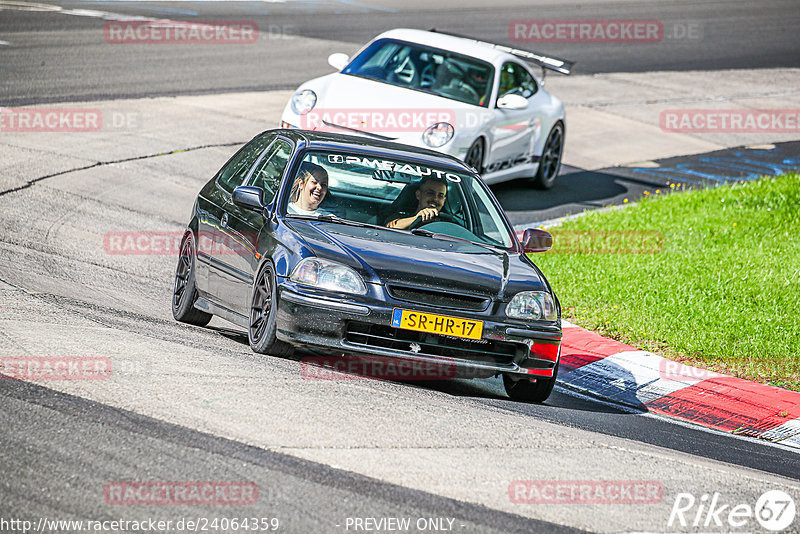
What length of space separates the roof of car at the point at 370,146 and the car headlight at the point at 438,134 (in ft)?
13.2

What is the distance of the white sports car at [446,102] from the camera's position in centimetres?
1305

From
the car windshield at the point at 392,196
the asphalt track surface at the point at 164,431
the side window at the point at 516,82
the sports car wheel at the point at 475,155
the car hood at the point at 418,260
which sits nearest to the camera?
the asphalt track surface at the point at 164,431

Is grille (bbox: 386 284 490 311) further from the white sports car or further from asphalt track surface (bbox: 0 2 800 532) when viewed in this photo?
the white sports car

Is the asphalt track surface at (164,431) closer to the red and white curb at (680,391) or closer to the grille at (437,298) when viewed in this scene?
the red and white curb at (680,391)

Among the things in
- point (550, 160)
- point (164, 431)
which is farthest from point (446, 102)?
point (164, 431)

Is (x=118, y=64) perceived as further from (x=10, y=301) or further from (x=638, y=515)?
(x=638, y=515)

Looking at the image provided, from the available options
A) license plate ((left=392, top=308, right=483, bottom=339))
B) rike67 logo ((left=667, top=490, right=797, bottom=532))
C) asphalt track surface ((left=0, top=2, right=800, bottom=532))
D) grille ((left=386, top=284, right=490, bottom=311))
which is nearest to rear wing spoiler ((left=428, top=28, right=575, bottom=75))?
asphalt track surface ((left=0, top=2, right=800, bottom=532))

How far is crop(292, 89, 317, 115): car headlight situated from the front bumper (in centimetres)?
638

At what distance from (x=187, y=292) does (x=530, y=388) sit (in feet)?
9.14

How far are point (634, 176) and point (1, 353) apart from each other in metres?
12.5

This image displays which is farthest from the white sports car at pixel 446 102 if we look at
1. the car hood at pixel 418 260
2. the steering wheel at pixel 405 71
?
the car hood at pixel 418 260

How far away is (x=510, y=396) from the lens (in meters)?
7.76

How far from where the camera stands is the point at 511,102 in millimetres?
14117

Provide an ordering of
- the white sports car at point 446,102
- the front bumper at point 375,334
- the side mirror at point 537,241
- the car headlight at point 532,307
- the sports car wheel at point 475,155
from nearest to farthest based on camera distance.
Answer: the front bumper at point 375,334 < the car headlight at point 532,307 < the side mirror at point 537,241 < the white sports car at point 446,102 < the sports car wheel at point 475,155
